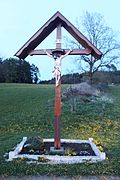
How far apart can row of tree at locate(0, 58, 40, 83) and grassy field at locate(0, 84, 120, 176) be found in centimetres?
2565

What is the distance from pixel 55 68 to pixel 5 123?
7203 mm

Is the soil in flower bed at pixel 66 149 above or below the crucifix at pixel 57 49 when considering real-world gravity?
below

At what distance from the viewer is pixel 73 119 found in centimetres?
1619

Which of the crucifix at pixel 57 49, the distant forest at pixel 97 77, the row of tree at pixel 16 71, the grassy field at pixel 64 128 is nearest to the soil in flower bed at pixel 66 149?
the crucifix at pixel 57 49

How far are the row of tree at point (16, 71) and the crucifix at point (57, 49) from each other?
131 ft

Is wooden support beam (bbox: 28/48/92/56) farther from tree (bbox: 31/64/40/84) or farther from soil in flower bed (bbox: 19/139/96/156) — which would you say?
tree (bbox: 31/64/40/84)

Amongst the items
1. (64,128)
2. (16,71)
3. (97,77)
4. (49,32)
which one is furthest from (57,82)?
(16,71)

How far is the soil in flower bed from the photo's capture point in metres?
8.26

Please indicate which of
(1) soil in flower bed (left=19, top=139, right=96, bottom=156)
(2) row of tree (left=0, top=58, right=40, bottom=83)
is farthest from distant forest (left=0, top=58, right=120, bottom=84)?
(1) soil in flower bed (left=19, top=139, right=96, bottom=156)

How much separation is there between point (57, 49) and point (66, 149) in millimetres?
2833

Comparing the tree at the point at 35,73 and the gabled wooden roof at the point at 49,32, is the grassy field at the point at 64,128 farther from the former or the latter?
the tree at the point at 35,73

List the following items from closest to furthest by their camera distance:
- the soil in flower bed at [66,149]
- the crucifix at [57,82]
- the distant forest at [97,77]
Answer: the soil in flower bed at [66,149], the crucifix at [57,82], the distant forest at [97,77]

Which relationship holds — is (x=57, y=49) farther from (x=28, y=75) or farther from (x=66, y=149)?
(x=28, y=75)

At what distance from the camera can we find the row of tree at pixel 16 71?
1938 inches
